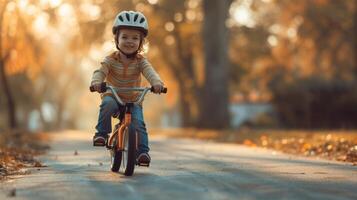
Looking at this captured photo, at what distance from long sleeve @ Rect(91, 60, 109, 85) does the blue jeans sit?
9.6 inches

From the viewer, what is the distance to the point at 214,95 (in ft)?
97.1

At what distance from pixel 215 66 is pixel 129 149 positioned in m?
20.3

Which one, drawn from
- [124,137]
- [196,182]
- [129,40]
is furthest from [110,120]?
[196,182]

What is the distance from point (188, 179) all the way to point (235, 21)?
31.3 metres

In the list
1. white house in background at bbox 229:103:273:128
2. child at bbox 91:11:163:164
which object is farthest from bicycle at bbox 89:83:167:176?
white house in background at bbox 229:103:273:128

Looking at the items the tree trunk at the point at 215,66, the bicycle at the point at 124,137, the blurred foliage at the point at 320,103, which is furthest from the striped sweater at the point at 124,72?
the blurred foliage at the point at 320,103

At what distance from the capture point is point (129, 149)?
924 cm

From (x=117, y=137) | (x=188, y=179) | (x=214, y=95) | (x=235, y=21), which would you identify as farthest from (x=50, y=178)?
(x=235, y=21)

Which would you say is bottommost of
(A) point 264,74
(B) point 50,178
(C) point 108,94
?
(B) point 50,178

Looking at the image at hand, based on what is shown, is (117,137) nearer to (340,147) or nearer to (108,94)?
(108,94)

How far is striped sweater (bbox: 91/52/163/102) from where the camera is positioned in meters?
9.77

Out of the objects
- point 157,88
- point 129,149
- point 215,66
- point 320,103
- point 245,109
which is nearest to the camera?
point 129,149

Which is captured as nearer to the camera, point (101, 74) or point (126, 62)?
point (101, 74)

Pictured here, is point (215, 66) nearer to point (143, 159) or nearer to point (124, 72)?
point (124, 72)
